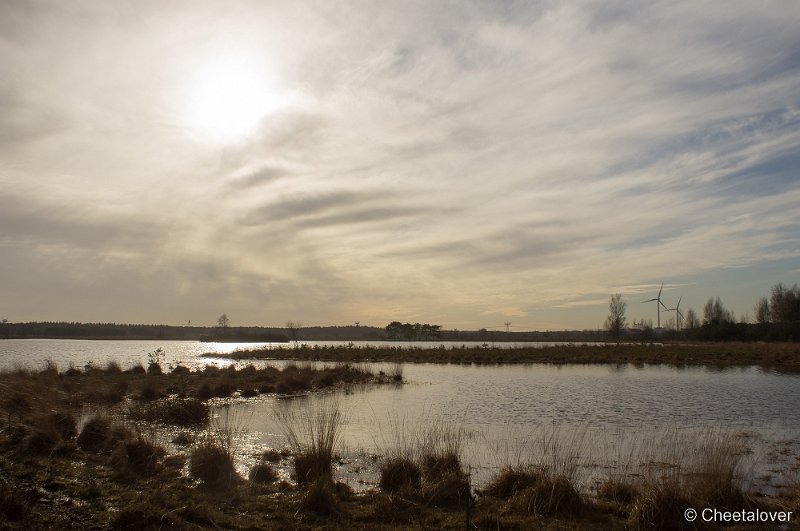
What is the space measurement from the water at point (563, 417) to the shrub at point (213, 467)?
1.51 meters

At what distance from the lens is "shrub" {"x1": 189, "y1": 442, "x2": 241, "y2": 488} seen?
38.1 feet

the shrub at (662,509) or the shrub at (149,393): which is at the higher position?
the shrub at (662,509)

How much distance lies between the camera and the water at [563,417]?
49.7 ft

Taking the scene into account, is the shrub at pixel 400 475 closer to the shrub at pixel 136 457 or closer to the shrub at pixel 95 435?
the shrub at pixel 136 457

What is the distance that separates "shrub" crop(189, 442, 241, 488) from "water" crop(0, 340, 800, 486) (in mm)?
1506

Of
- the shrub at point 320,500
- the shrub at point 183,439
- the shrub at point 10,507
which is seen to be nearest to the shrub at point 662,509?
the shrub at point 320,500

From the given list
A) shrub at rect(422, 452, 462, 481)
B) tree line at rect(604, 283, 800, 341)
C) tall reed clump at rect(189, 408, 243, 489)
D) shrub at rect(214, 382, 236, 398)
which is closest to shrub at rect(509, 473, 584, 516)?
shrub at rect(422, 452, 462, 481)

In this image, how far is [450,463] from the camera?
478 inches

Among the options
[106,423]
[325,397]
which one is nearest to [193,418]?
[106,423]

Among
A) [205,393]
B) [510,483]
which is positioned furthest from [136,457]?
[205,393]

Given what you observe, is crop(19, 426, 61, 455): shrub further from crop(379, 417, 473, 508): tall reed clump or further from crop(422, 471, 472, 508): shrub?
crop(422, 471, 472, 508): shrub

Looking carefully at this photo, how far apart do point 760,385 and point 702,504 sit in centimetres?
3036

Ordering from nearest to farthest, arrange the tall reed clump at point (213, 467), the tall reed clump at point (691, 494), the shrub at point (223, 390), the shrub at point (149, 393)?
1. the tall reed clump at point (691, 494)
2. the tall reed clump at point (213, 467)
3. the shrub at point (149, 393)
4. the shrub at point (223, 390)

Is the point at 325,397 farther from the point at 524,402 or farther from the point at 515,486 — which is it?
the point at 515,486
